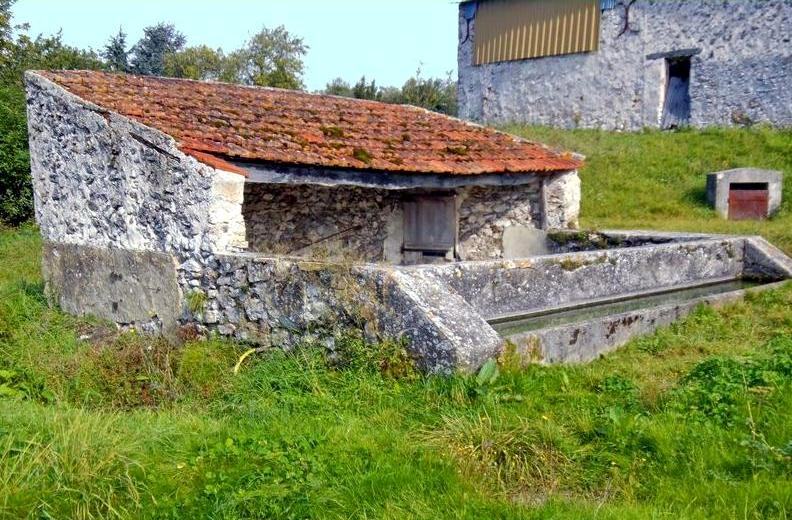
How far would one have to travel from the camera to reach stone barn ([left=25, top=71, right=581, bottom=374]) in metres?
7.20

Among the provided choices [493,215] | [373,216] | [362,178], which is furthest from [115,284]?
[493,215]

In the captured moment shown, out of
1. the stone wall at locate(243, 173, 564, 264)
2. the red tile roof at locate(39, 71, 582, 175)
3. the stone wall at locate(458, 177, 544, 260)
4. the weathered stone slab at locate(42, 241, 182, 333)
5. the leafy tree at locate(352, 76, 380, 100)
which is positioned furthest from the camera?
the leafy tree at locate(352, 76, 380, 100)

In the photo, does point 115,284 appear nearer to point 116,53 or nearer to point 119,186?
point 119,186

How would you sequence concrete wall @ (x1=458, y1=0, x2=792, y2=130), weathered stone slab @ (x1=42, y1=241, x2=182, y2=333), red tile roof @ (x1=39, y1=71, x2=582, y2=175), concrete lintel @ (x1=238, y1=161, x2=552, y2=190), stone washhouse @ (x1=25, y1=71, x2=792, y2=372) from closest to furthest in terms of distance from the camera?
stone washhouse @ (x1=25, y1=71, x2=792, y2=372) → weathered stone slab @ (x1=42, y1=241, x2=182, y2=333) → concrete lintel @ (x1=238, y1=161, x2=552, y2=190) → red tile roof @ (x1=39, y1=71, x2=582, y2=175) → concrete wall @ (x1=458, y1=0, x2=792, y2=130)

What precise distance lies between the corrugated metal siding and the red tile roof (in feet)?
41.5

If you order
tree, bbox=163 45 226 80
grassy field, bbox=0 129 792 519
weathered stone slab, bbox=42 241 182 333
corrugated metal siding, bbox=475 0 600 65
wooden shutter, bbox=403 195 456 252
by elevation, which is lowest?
grassy field, bbox=0 129 792 519

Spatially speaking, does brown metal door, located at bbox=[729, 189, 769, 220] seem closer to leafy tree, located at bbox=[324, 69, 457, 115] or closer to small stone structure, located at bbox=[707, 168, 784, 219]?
small stone structure, located at bbox=[707, 168, 784, 219]

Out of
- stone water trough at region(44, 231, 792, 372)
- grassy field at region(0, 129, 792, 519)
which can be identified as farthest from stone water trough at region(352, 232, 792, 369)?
grassy field at region(0, 129, 792, 519)

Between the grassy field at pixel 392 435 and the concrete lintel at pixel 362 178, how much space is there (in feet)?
7.25

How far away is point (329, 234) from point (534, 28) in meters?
16.3

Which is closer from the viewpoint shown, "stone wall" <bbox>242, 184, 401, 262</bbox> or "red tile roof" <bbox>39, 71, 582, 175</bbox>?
"red tile roof" <bbox>39, 71, 582, 175</bbox>

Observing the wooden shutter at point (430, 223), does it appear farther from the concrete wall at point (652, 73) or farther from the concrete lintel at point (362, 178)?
the concrete wall at point (652, 73)

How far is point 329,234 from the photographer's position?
11.1m

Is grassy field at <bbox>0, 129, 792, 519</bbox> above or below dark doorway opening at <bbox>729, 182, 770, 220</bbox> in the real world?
below
